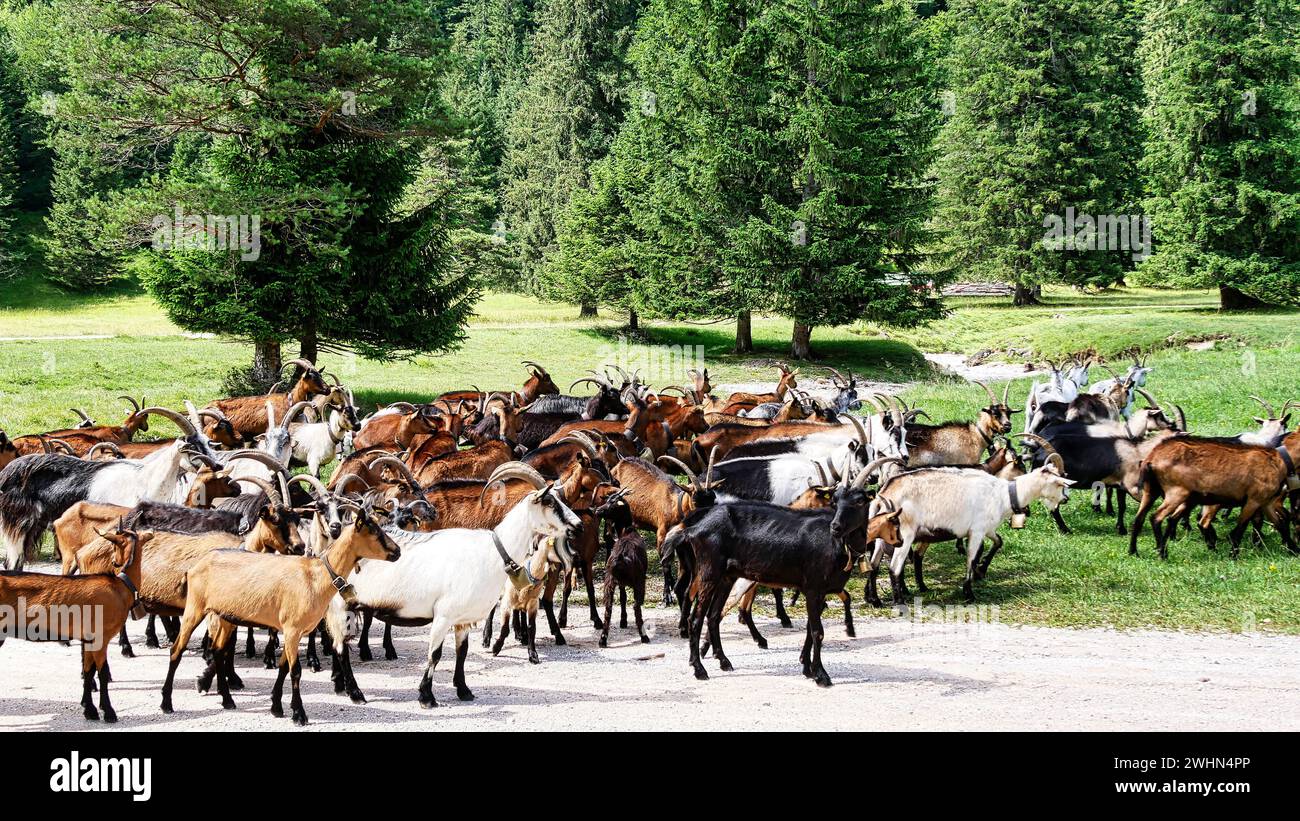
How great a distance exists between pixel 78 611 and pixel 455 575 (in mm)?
2920

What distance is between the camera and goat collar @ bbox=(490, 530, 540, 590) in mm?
9969

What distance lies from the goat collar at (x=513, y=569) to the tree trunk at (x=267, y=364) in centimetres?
1791

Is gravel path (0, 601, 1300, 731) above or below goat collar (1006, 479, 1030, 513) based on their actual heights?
below

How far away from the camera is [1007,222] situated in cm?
5444

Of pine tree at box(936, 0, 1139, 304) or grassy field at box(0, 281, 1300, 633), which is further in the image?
pine tree at box(936, 0, 1139, 304)

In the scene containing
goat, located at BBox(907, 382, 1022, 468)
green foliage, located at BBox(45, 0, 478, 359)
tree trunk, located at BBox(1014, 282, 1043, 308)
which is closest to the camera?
goat, located at BBox(907, 382, 1022, 468)

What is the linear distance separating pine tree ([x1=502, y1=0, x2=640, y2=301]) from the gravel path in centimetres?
4177

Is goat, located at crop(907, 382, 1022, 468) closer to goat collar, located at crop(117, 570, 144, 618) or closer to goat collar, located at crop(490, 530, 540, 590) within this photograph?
goat collar, located at crop(490, 530, 540, 590)

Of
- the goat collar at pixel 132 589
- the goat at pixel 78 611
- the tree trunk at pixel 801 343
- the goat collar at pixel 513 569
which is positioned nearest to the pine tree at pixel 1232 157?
the tree trunk at pixel 801 343

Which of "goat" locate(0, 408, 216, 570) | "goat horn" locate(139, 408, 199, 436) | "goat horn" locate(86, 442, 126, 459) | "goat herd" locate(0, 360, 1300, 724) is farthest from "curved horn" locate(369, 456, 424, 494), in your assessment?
"goat horn" locate(86, 442, 126, 459)

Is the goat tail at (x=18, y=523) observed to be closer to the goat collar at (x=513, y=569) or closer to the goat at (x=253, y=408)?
the goat at (x=253, y=408)

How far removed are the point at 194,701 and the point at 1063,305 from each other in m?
50.2

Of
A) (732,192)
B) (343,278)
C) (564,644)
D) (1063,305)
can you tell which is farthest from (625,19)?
(564,644)

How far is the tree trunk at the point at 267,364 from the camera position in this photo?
1051 inches
